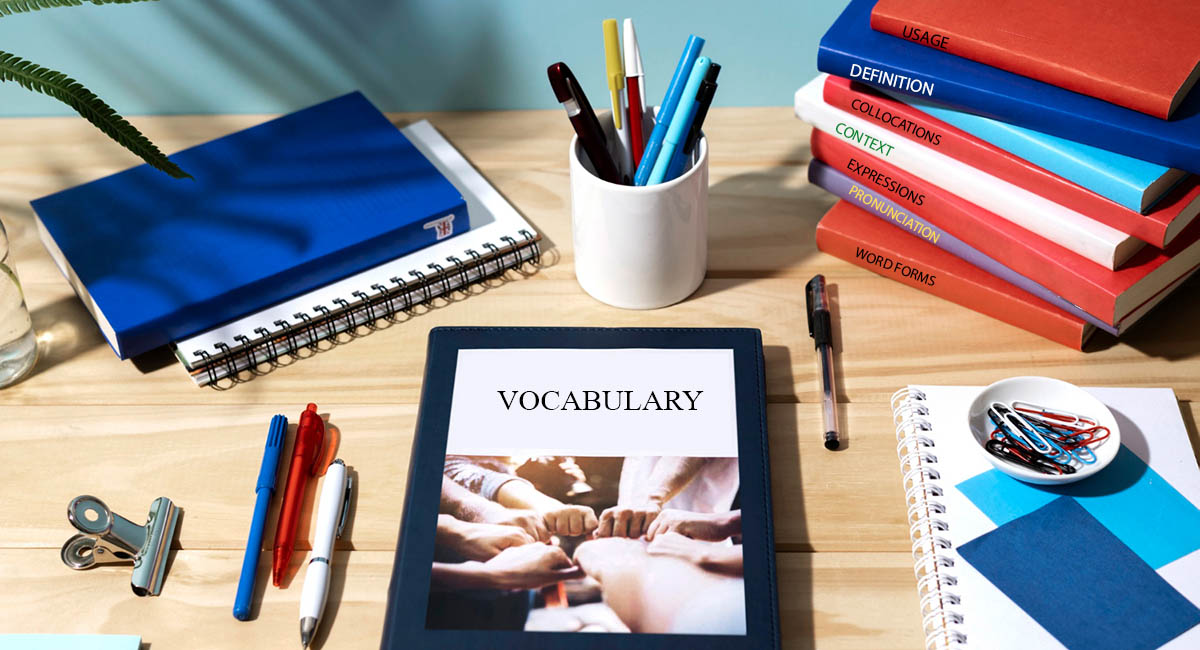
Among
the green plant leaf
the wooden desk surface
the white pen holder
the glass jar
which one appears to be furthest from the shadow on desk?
the glass jar

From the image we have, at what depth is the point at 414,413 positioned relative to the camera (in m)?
0.78

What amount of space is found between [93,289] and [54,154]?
1.02 feet

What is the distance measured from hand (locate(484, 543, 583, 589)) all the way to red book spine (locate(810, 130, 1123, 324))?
16.4 inches

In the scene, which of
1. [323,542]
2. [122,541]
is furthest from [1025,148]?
[122,541]

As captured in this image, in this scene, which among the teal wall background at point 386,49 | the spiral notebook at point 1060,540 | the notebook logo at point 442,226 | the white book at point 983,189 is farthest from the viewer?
the teal wall background at point 386,49

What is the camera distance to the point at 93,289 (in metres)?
0.81

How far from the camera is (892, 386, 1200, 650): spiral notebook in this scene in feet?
2.04

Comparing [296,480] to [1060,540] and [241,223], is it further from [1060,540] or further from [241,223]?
[1060,540]

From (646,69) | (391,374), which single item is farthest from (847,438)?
(646,69)

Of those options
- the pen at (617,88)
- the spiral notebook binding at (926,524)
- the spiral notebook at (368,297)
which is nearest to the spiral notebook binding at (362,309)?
the spiral notebook at (368,297)

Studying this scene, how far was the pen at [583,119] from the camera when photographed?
74 cm

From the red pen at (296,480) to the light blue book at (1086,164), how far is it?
0.54 metres

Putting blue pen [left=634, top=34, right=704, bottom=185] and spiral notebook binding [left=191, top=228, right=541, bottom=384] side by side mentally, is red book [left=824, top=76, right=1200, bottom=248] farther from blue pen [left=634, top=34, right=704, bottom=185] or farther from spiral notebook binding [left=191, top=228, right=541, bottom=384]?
spiral notebook binding [left=191, top=228, right=541, bottom=384]

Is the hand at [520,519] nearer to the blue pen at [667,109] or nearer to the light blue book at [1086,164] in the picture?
the blue pen at [667,109]
